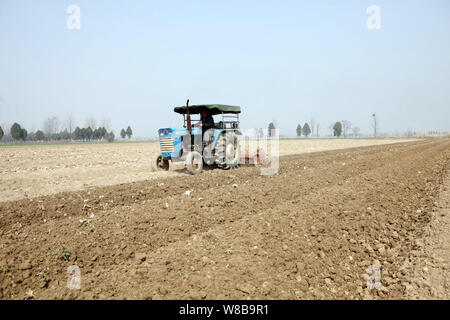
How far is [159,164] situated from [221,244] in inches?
308

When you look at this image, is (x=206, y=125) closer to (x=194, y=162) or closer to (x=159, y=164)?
(x=194, y=162)

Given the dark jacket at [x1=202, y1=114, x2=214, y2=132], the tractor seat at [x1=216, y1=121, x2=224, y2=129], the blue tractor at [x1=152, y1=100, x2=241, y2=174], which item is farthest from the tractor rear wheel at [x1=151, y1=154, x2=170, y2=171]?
the tractor seat at [x1=216, y1=121, x2=224, y2=129]

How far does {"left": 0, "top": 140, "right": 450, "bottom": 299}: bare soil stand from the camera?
127 inches

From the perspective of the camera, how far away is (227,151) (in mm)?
10742

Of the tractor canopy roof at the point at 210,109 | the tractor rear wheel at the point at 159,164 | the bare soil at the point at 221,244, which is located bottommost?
the bare soil at the point at 221,244

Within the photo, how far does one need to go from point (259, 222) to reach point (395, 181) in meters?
5.15

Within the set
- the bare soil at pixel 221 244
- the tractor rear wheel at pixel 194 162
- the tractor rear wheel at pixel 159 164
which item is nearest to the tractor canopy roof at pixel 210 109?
the tractor rear wheel at pixel 194 162

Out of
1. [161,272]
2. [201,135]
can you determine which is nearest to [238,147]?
[201,135]

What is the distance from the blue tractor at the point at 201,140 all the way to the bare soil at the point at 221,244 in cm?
Answer: 338

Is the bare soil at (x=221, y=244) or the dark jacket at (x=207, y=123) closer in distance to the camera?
the bare soil at (x=221, y=244)

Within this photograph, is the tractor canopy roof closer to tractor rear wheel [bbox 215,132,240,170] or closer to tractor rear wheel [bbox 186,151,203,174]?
tractor rear wheel [bbox 215,132,240,170]

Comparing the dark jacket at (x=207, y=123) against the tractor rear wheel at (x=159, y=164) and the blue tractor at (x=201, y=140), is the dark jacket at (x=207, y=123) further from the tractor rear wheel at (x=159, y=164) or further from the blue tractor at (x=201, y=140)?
the tractor rear wheel at (x=159, y=164)

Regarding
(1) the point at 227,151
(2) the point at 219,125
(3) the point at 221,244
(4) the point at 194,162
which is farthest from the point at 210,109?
(3) the point at 221,244

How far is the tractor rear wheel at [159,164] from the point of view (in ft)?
37.0
